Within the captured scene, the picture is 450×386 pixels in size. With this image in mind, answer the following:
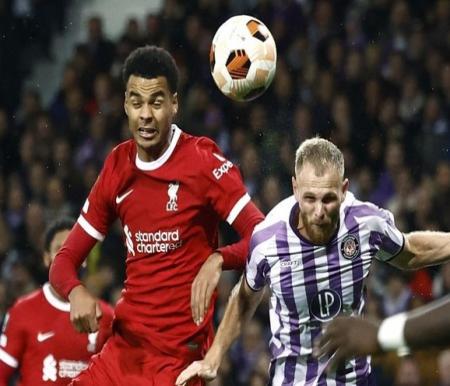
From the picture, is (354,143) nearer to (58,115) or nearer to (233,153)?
(233,153)

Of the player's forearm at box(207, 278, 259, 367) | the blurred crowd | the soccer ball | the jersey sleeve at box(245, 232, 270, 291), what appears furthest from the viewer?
the blurred crowd

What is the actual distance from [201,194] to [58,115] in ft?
25.6

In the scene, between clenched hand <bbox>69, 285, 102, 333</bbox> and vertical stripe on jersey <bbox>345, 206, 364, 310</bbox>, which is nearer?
clenched hand <bbox>69, 285, 102, 333</bbox>

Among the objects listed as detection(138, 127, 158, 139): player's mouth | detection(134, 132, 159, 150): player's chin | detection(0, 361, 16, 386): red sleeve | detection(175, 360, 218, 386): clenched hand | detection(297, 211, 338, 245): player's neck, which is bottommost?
detection(0, 361, 16, 386): red sleeve

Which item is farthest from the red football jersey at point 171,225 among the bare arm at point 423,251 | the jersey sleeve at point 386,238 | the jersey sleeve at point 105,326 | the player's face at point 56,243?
the player's face at point 56,243

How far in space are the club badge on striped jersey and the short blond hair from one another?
31 centimetres

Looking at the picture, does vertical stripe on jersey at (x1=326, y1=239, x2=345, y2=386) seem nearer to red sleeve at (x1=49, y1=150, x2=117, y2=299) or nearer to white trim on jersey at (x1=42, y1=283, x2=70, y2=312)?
red sleeve at (x1=49, y1=150, x2=117, y2=299)

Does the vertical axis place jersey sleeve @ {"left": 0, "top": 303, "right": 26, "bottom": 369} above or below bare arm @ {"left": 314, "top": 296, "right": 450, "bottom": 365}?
below

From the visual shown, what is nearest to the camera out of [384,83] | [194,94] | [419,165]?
[419,165]

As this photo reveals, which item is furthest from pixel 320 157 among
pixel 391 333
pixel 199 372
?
pixel 391 333

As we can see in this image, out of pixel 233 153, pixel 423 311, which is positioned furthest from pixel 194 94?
pixel 423 311

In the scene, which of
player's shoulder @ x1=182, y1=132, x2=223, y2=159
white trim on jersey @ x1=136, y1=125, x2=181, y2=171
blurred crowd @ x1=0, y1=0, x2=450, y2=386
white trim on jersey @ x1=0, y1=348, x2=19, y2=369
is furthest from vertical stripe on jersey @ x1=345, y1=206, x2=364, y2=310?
blurred crowd @ x1=0, y1=0, x2=450, y2=386

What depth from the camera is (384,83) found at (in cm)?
1098

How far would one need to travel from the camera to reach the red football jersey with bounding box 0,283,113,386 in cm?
654
